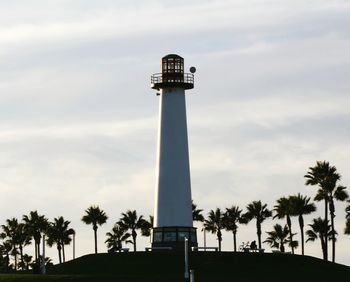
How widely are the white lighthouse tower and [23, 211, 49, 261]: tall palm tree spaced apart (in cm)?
3549

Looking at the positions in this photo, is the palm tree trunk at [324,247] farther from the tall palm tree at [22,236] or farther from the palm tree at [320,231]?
the tall palm tree at [22,236]

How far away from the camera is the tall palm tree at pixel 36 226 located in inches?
6442

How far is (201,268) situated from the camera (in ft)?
394

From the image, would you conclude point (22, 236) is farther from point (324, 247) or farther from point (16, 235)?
point (324, 247)

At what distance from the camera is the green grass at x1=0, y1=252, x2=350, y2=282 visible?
11381 centimetres

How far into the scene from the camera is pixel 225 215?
506 feet

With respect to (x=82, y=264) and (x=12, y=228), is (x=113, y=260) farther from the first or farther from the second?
(x=12, y=228)

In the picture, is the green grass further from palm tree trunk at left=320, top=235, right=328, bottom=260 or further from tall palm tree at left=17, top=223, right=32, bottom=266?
tall palm tree at left=17, top=223, right=32, bottom=266

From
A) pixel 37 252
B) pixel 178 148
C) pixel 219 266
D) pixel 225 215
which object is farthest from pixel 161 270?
pixel 37 252

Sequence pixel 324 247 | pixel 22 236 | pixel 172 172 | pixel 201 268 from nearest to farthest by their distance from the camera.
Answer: pixel 201 268, pixel 172 172, pixel 324 247, pixel 22 236

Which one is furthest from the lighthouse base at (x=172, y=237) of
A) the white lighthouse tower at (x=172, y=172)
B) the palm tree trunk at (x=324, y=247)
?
the palm tree trunk at (x=324, y=247)

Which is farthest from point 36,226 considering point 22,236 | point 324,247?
point 324,247

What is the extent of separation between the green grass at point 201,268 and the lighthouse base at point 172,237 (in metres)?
4.82

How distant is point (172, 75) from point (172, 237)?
15286 millimetres
